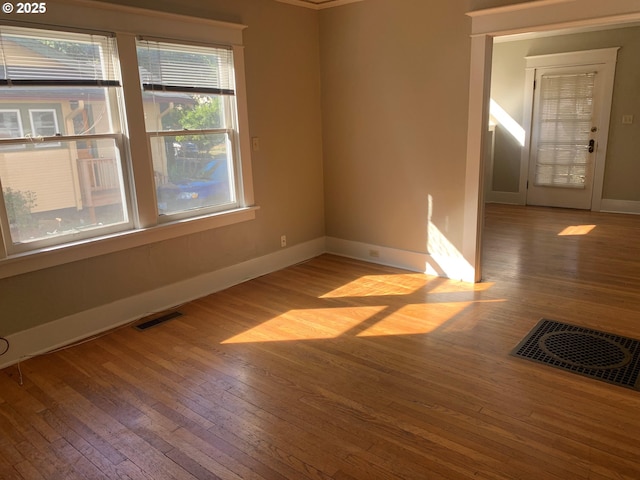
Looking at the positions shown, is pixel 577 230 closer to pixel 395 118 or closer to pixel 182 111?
pixel 395 118

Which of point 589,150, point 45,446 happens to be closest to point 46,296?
point 45,446

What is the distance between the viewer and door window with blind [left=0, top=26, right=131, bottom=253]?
295 centimetres

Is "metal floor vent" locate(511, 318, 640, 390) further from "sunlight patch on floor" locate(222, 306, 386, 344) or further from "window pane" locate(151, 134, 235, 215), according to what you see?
"window pane" locate(151, 134, 235, 215)

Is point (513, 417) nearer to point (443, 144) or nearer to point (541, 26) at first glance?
point (443, 144)

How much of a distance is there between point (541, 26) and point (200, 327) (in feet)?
11.3

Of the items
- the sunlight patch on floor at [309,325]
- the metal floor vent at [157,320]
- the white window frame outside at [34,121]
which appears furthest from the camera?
the metal floor vent at [157,320]

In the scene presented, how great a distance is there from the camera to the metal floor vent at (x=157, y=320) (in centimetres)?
363

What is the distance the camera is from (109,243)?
3459 millimetres

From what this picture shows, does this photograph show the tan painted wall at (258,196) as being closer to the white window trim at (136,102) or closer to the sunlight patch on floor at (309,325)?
the white window trim at (136,102)

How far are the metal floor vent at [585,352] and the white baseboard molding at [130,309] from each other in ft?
8.31

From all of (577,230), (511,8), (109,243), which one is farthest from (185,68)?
(577,230)

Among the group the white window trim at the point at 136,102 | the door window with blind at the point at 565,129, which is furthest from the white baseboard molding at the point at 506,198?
the white window trim at the point at 136,102

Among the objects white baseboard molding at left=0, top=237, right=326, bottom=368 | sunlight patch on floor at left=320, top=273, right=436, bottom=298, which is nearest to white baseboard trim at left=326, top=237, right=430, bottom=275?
sunlight patch on floor at left=320, top=273, right=436, bottom=298

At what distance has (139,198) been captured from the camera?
3.62 metres
